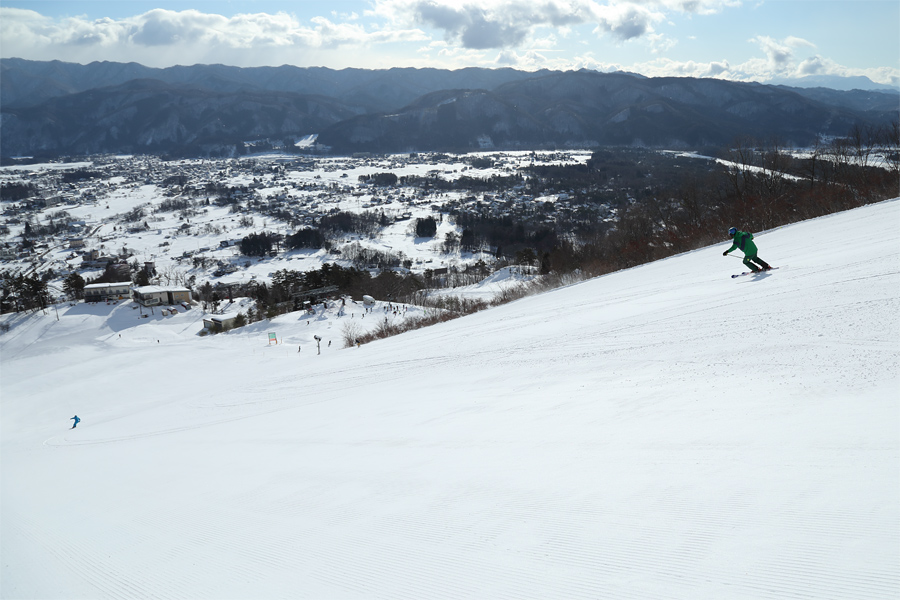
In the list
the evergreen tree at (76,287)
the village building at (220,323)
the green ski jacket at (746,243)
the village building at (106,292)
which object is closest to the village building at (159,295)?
the village building at (106,292)

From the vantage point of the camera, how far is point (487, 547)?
3186 millimetres

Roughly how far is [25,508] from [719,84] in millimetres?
232740

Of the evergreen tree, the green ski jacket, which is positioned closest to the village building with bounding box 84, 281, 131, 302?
the evergreen tree

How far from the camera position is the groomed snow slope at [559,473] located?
8.91 ft

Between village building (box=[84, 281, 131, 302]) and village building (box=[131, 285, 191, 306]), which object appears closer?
village building (box=[131, 285, 191, 306])

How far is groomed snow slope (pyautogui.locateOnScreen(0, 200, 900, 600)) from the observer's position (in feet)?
8.91

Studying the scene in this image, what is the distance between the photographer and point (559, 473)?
3.97m

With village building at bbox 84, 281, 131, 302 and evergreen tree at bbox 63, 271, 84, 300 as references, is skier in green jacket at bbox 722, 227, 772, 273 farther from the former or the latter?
evergreen tree at bbox 63, 271, 84, 300

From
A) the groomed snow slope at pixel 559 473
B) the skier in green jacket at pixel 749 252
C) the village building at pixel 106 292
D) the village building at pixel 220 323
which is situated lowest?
the village building at pixel 220 323

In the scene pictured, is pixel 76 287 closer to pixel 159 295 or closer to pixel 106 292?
pixel 106 292

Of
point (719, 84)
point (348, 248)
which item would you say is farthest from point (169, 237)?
point (719, 84)

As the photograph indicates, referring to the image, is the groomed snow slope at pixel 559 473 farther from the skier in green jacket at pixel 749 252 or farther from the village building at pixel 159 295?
the village building at pixel 159 295

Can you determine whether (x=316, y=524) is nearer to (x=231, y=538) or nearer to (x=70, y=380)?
(x=231, y=538)

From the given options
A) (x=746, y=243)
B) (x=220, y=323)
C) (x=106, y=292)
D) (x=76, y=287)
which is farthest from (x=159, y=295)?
(x=746, y=243)
